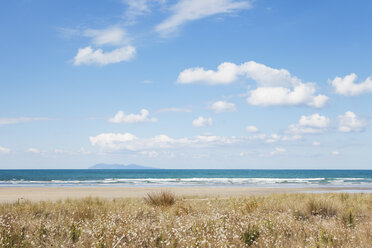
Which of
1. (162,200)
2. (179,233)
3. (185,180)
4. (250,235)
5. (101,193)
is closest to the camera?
(179,233)

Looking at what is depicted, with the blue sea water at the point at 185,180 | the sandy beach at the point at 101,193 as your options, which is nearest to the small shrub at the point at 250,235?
the sandy beach at the point at 101,193

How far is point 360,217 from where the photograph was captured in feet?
37.3

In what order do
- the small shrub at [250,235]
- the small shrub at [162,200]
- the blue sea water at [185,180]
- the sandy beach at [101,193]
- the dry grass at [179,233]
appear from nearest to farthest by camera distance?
the dry grass at [179,233] < the small shrub at [250,235] < the small shrub at [162,200] < the sandy beach at [101,193] < the blue sea water at [185,180]

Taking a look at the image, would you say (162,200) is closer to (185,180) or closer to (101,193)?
(101,193)

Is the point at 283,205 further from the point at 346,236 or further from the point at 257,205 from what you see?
the point at 346,236

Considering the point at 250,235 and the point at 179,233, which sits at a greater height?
the point at 179,233

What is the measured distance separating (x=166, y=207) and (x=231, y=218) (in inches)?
146

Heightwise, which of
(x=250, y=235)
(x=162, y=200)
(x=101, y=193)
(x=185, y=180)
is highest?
(x=162, y=200)

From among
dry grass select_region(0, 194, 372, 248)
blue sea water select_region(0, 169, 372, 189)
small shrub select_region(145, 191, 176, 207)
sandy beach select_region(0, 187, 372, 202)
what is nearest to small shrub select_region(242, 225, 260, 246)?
dry grass select_region(0, 194, 372, 248)

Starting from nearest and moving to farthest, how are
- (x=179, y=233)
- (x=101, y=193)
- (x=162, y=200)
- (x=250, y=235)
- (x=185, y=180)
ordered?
(x=179, y=233) → (x=250, y=235) → (x=162, y=200) → (x=101, y=193) → (x=185, y=180)

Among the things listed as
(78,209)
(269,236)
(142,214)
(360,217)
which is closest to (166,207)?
(142,214)

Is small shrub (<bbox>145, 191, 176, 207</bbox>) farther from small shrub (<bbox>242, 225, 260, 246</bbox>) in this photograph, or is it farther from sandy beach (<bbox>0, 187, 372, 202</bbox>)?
sandy beach (<bbox>0, 187, 372, 202</bbox>)

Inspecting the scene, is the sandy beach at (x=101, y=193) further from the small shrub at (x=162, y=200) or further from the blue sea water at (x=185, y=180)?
the blue sea water at (x=185, y=180)

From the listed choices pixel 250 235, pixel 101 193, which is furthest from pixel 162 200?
pixel 101 193
